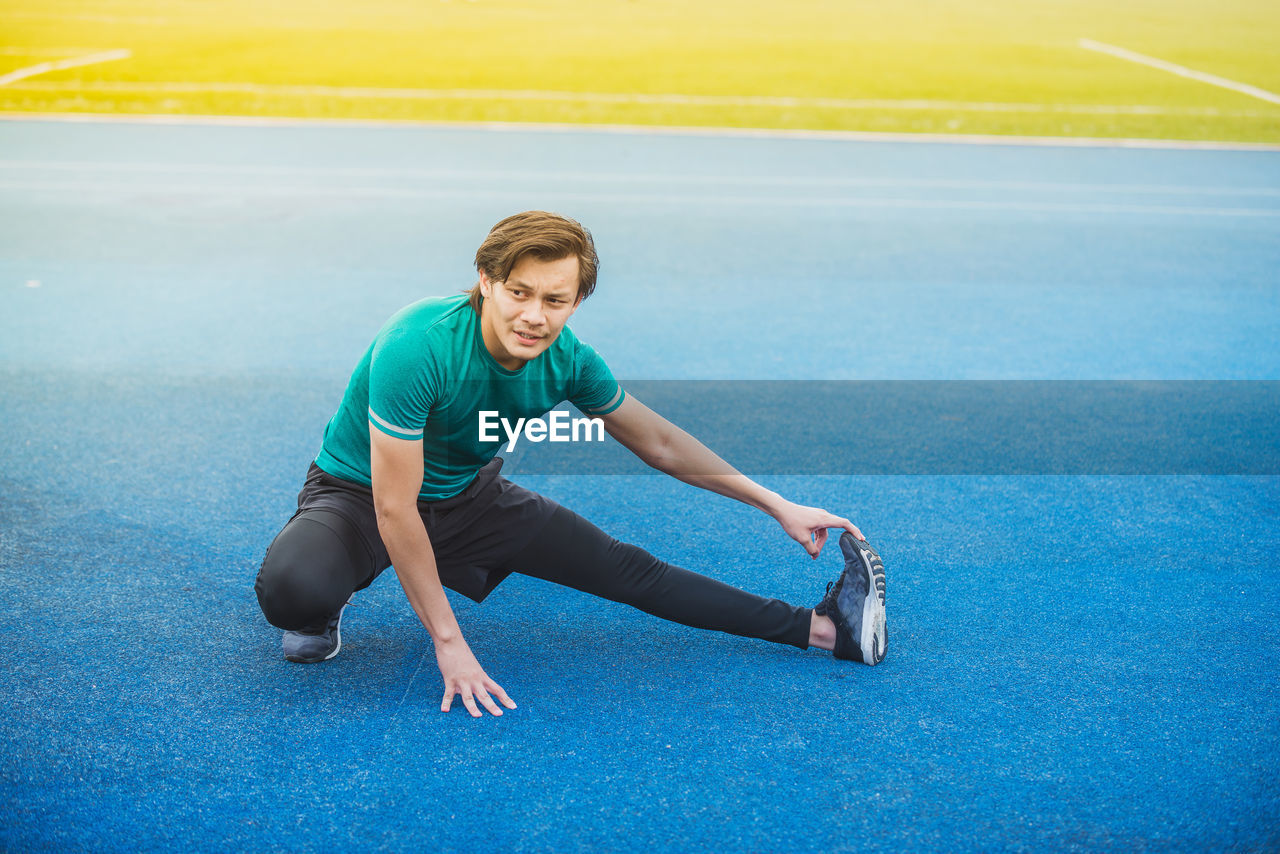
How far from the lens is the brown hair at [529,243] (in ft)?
8.68

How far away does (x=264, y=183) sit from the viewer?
10.4 meters

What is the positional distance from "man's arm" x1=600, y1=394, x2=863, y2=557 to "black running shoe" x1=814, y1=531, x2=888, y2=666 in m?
0.07

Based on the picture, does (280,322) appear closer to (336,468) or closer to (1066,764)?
(336,468)

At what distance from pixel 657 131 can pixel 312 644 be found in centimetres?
1189

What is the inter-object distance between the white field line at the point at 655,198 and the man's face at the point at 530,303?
735 centimetres

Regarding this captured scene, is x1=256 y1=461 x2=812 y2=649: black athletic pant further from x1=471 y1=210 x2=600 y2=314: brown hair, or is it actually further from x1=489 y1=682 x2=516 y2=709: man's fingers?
x1=471 y1=210 x2=600 y2=314: brown hair

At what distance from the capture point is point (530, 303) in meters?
2.69

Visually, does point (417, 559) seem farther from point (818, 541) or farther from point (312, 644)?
point (818, 541)

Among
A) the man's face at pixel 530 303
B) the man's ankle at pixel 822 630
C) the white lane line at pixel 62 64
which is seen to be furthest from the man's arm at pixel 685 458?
the white lane line at pixel 62 64

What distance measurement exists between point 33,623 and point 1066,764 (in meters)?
2.87

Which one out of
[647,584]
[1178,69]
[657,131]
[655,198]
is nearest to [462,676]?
[647,584]

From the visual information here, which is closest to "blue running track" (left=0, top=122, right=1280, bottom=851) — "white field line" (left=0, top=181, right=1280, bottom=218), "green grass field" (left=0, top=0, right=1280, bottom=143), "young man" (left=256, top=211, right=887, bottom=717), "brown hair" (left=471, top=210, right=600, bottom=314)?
"young man" (left=256, top=211, right=887, bottom=717)

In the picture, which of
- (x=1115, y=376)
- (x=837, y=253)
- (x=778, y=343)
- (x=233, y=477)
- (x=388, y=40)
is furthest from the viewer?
(x=388, y=40)

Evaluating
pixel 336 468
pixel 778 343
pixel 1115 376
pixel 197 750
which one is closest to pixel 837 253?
pixel 778 343
